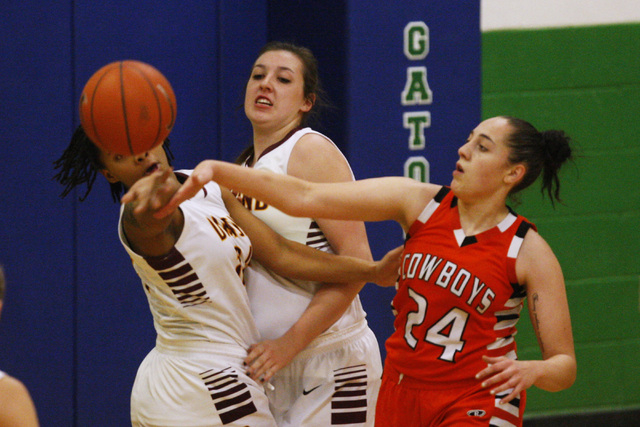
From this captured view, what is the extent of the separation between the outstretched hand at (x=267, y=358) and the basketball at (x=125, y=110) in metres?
0.74

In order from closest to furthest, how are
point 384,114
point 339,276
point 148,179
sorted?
point 148,179, point 339,276, point 384,114

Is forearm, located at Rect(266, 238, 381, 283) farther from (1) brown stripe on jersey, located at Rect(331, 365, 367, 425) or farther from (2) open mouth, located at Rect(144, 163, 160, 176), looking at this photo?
(2) open mouth, located at Rect(144, 163, 160, 176)

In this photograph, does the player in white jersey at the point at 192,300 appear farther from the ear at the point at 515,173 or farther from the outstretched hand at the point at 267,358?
→ the ear at the point at 515,173

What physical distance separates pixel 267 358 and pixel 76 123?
6.86 feet

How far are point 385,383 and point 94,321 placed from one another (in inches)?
84.8

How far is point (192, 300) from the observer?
8.72 feet

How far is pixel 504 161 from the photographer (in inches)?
106

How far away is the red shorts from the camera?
2.62 metres

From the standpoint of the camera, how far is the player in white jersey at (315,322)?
2980mm

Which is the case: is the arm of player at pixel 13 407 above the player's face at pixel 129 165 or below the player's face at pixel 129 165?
below

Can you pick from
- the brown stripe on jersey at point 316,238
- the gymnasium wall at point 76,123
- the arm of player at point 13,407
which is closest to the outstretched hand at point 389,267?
the brown stripe on jersey at point 316,238

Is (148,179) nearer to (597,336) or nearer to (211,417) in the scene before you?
(211,417)

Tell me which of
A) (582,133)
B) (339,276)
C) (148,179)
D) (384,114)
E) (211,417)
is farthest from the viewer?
(582,133)

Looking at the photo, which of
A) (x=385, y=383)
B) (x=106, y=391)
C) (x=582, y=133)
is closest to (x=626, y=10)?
(x=582, y=133)
